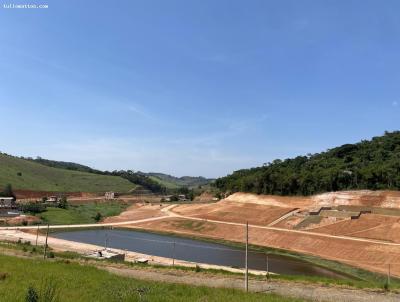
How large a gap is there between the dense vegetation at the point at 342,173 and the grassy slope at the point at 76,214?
38.8 metres

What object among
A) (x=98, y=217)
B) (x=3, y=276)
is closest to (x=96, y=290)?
(x=3, y=276)

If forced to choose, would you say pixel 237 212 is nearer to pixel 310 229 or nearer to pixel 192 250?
pixel 310 229

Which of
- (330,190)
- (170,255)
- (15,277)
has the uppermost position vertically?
(330,190)

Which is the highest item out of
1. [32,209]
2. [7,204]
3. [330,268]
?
[7,204]

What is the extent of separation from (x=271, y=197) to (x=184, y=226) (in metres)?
28.2

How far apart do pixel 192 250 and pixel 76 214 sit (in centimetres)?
5466

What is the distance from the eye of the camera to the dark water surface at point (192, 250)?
53.6 metres

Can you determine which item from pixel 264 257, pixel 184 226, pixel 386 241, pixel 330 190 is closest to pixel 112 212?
pixel 184 226

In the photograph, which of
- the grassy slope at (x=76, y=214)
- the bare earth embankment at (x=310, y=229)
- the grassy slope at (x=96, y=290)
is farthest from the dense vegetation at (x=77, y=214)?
the grassy slope at (x=96, y=290)

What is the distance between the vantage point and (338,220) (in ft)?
262

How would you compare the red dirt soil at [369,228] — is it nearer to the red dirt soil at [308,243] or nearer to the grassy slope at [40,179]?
the red dirt soil at [308,243]

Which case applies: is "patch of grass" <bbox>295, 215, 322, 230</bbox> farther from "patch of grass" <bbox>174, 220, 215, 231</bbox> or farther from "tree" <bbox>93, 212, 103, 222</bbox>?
"tree" <bbox>93, 212, 103, 222</bbox>

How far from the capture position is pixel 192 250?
6725 centimetres

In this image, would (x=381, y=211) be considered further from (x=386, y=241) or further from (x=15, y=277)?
(x=15, y=277)
